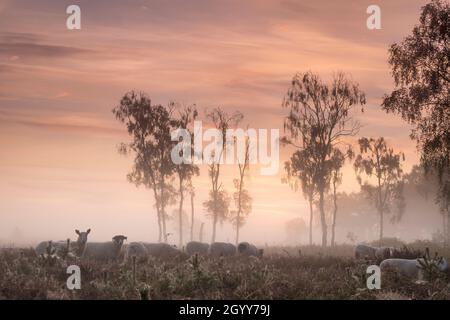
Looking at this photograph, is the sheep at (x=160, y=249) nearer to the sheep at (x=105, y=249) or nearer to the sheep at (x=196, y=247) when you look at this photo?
the sheep at (x=196, y=247)

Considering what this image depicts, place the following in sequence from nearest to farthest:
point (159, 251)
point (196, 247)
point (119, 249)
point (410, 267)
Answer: point (410, 267)
point (119, 249)
point (159, 251)
point (196, 247)

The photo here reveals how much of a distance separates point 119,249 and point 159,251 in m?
3.48

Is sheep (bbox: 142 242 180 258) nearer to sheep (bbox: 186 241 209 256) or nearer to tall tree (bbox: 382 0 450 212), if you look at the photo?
sheep (bbox: 186 241 209 256)

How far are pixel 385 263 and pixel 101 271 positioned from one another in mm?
10600

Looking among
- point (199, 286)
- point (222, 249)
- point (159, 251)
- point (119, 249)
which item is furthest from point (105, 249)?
point (199, 286)

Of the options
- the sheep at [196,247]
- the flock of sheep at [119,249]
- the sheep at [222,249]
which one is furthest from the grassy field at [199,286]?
the sheep at [196,247]

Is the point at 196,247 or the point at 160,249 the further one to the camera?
the point at 196,247

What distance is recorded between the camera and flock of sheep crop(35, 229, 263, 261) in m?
23.5

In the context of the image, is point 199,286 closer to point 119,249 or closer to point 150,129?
point 119,249

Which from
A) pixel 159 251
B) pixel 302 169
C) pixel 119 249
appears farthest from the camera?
pixel 302 169

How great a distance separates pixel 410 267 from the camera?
18.9 metres

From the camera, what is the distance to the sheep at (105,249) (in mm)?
24359

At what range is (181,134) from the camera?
56.9 meters
